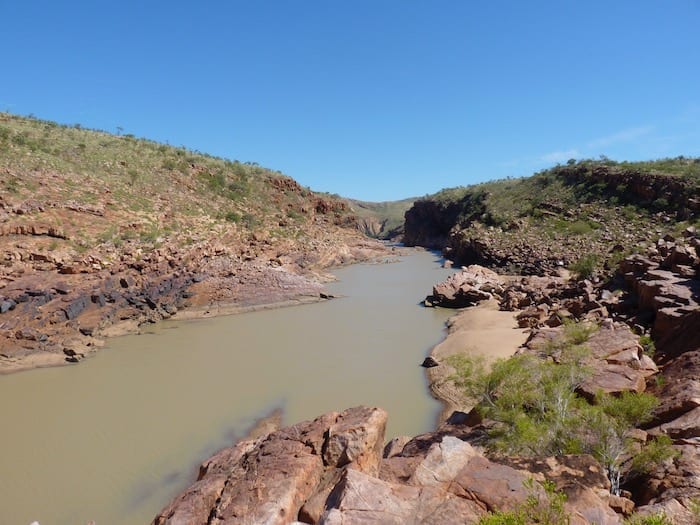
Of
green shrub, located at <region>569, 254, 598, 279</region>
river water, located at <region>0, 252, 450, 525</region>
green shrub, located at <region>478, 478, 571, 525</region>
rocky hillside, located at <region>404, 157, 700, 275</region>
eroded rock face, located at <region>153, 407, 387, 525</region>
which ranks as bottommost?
river water, located at <region>0, 252, 450, 525</region>

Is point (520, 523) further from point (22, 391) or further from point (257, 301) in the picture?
point (257, 301)

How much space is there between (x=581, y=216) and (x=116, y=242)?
1082 inches

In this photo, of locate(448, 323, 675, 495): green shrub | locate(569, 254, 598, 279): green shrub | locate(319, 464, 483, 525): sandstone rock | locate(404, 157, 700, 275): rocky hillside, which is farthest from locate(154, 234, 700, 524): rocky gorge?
locate(404, 157, 700, 275): rocky hillside

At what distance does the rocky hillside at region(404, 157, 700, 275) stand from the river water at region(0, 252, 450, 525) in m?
11.0

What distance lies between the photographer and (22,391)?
367 inches

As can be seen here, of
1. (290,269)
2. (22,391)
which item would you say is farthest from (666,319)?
(290,269)

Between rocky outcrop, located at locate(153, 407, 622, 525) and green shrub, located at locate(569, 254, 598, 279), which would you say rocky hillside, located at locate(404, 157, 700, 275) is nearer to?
green shrub, located at locate(569, 254, 598, 279)

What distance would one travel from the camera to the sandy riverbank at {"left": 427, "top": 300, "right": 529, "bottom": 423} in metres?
8.71

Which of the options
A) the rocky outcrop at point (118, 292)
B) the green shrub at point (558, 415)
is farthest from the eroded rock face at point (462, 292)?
the green shrub at point (558, 415)

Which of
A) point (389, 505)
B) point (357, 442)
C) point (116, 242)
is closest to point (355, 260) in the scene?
point (116, 242)

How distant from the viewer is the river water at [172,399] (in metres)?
6.07

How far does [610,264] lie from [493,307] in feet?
16.8

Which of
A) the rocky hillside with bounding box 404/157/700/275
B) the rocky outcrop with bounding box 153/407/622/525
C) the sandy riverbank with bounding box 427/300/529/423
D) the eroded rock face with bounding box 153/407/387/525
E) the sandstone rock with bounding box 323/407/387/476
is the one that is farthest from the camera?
the rocky hillside with bounding box 404/157/700/275

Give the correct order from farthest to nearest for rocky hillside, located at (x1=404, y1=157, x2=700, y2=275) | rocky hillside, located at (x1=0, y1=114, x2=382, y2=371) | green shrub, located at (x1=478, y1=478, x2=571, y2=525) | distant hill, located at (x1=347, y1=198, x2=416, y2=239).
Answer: distant hill, located at (x1=347, y1=198, x2=416, y2=239)
rocky hillside, located at (x1=404, y1=157, x2=700, y2=275)
rocky hillside, located at (x1=0, y1=114, x2=382, y2=371)
green shrub, located at (x1=478, y1=478, x2=571, y2=525)
